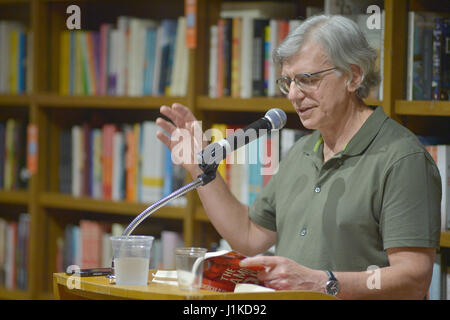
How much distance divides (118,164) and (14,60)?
735 mm

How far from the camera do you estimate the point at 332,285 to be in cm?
144

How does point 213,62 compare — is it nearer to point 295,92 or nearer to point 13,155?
point 295,92

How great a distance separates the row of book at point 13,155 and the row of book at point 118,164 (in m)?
0.21

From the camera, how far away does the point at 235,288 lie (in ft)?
4.63

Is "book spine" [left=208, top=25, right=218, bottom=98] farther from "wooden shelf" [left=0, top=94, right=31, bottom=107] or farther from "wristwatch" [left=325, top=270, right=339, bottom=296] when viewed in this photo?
"wristwatch" [left=325, top=270, right=339, bottom=296]

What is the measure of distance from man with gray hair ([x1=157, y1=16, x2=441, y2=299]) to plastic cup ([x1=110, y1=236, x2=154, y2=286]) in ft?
1.25

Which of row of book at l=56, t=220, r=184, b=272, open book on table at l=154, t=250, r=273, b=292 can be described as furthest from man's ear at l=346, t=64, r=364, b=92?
row of book at l=56, t=220, r=184, b=272

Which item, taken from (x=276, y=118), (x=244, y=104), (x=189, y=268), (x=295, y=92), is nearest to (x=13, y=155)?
(x=244, y=104)

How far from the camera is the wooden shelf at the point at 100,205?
8.63ft

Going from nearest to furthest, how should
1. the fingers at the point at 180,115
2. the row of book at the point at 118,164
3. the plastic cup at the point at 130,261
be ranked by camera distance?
the plastic cup at the point at 130,261
the fingers at the point at 180,115
the row of book at the point at 118,164

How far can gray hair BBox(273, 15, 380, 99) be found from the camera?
5.59 ft

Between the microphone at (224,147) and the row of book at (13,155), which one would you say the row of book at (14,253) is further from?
the microphone at (224,147)

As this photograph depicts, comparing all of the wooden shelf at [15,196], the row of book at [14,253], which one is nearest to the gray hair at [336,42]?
the wooden shelf at [15,196]
